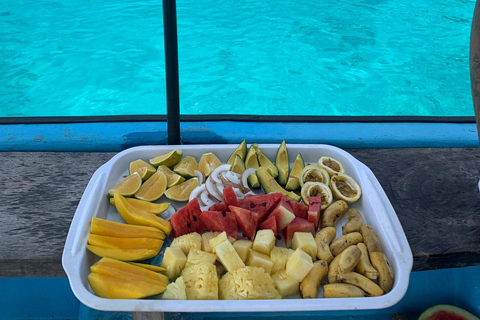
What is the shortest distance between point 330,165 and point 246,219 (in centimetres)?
65

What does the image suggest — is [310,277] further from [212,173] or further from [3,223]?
[3,223]

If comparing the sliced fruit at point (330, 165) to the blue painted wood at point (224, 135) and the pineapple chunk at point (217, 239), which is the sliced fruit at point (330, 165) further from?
the pineapple chunk at point (217, 239)

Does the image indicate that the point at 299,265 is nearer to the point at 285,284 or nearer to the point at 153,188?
the point at 285,284

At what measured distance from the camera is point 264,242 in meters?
1.60

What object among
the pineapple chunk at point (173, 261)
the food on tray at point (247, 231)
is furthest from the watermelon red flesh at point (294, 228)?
the pineapple chunk at point (173, 261)

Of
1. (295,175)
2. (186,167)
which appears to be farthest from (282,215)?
(186,167)

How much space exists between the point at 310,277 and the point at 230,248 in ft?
1.09

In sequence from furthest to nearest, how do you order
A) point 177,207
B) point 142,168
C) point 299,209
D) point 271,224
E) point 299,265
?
point 142,168 < point 177,207 < point 299,209 < point 271,224 < point 299,265

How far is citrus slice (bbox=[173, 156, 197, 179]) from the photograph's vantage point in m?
2.01

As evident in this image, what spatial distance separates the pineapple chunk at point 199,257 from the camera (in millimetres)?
1533

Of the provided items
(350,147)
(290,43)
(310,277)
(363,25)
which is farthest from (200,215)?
(363,25)

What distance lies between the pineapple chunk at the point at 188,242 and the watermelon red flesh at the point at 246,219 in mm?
189

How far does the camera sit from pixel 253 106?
192 inches

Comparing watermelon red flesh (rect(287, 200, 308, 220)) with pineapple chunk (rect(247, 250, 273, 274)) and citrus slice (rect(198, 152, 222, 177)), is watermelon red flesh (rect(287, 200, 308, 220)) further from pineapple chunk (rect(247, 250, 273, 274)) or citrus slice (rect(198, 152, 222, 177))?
citrus slice (rect(198, 152, 222, 177))
